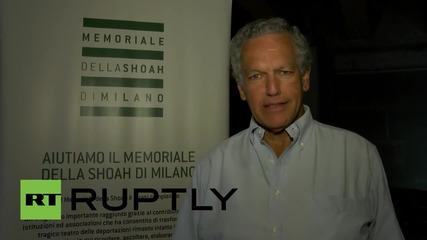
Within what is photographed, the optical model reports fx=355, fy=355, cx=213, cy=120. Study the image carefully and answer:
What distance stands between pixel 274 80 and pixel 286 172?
0.92ft

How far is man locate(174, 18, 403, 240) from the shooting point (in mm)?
1040

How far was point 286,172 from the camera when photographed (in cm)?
108

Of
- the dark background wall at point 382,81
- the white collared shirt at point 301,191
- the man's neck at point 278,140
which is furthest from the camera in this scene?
the dark background wall at point 382,81

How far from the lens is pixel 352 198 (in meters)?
1.05

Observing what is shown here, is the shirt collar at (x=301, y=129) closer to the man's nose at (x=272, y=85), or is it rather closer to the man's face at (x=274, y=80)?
the man's face at (x=274, y=80)

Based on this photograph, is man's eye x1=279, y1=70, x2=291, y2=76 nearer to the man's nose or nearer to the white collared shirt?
the man's nose

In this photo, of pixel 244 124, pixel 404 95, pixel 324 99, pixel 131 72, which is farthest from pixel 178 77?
pixel 404 95

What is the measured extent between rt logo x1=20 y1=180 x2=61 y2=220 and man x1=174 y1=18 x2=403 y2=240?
0.63 m

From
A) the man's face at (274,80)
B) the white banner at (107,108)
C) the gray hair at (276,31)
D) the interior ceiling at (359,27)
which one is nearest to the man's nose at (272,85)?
the man's face at (274,80)

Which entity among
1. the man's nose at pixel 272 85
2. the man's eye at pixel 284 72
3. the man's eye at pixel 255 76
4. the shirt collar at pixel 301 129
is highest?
the man's eye at pixel 284 72

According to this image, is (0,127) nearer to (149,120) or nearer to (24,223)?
(24,223)

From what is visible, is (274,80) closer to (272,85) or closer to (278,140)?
(272,85)

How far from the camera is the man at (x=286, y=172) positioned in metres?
1.04

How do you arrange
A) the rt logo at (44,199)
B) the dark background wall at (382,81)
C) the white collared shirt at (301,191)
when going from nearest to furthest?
the white collared shirt at (301,191), the rt logo at (44,199), the dark background wall at (382,81)
